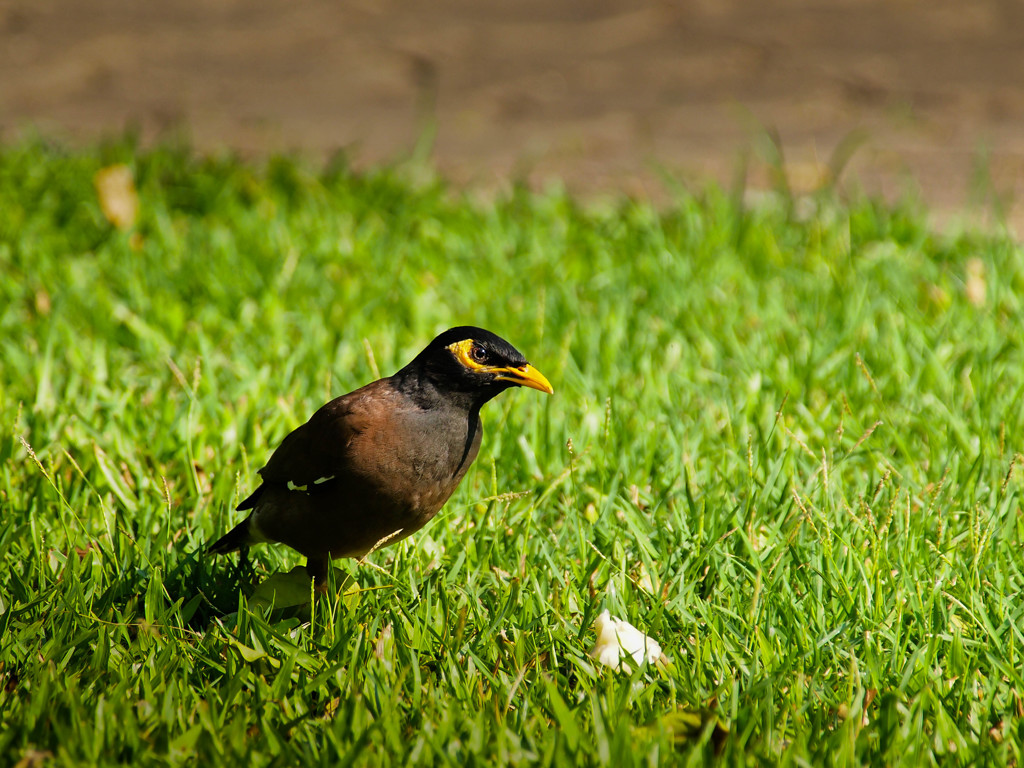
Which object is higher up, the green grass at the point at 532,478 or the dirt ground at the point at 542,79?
the dirt ground at the point at 542,79

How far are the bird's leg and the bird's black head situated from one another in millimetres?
576

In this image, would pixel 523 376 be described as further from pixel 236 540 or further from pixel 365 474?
pixel 236 540

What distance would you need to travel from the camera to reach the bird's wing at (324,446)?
9.49ft

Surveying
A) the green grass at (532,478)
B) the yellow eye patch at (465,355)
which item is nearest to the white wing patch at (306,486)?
the green grass at (532,478)

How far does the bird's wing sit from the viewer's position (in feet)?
9.49

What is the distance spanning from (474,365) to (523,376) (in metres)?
0.13

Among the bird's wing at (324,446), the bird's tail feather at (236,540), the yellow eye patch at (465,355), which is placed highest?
the yellow eye patch at (465,355)

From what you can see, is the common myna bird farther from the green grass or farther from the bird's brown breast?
the green grass

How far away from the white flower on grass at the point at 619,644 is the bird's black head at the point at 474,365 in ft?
2.01

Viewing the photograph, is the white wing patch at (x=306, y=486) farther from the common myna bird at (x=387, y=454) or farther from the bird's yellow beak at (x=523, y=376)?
the bird's yellow beak at (x=523, y=376)

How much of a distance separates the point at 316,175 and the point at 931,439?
4050 mm

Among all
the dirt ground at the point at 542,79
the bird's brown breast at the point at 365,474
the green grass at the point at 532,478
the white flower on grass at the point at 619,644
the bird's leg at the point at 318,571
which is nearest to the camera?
the green grass at the point at 532,478

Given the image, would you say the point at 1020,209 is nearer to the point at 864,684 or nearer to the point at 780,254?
the point at 780,254

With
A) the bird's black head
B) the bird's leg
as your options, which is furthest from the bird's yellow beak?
the bird's leg
